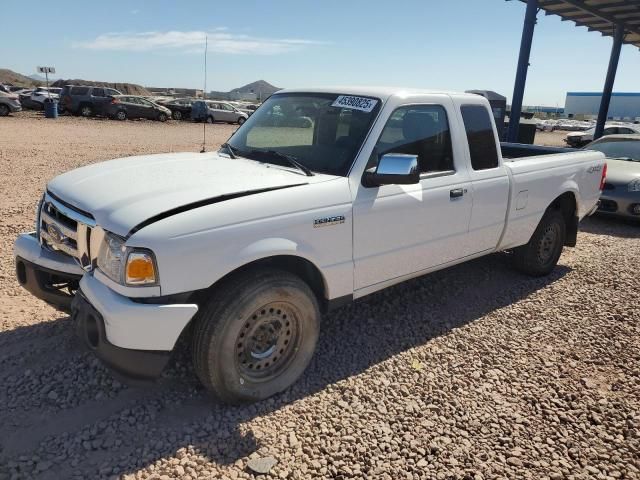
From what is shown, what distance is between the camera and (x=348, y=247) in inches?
131

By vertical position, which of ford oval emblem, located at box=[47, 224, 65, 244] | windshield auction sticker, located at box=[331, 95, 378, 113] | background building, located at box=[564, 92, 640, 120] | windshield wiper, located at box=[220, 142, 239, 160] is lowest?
ford oval emblem, located at box=[47, 224, 65, 244]

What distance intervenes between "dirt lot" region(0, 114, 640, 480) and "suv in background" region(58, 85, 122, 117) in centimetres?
2918

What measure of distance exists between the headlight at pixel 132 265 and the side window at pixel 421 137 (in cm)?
163

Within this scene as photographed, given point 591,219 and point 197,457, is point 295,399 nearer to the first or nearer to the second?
point 197,457

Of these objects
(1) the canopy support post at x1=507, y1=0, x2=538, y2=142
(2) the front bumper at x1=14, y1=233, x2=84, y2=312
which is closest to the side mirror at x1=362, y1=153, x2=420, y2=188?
(2) the front bumper at x1=14, y1=233, x2=84, y2=312

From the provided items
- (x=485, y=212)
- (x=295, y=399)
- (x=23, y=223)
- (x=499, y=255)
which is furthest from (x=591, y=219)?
(x=23, y=223)

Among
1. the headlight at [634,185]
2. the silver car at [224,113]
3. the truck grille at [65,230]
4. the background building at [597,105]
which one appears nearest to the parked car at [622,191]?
the headlight at [634,185]

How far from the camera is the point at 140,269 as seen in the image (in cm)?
256

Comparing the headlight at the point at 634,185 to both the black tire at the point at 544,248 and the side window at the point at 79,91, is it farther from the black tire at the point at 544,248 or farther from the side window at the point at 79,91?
the side window at the point at 79,91

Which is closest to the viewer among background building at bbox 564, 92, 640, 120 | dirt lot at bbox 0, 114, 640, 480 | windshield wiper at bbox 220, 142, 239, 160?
dirt lot at bbox 0, 114, 640, 480

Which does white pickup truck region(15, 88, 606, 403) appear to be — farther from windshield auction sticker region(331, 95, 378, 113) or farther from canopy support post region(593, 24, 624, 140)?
canopy support post region(593, 24, 624, 140)

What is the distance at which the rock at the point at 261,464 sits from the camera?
2.61 meters

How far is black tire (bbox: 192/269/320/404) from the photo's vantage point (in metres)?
2.84

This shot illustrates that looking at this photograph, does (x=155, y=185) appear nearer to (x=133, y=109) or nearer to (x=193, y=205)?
(x=193, y=205)
